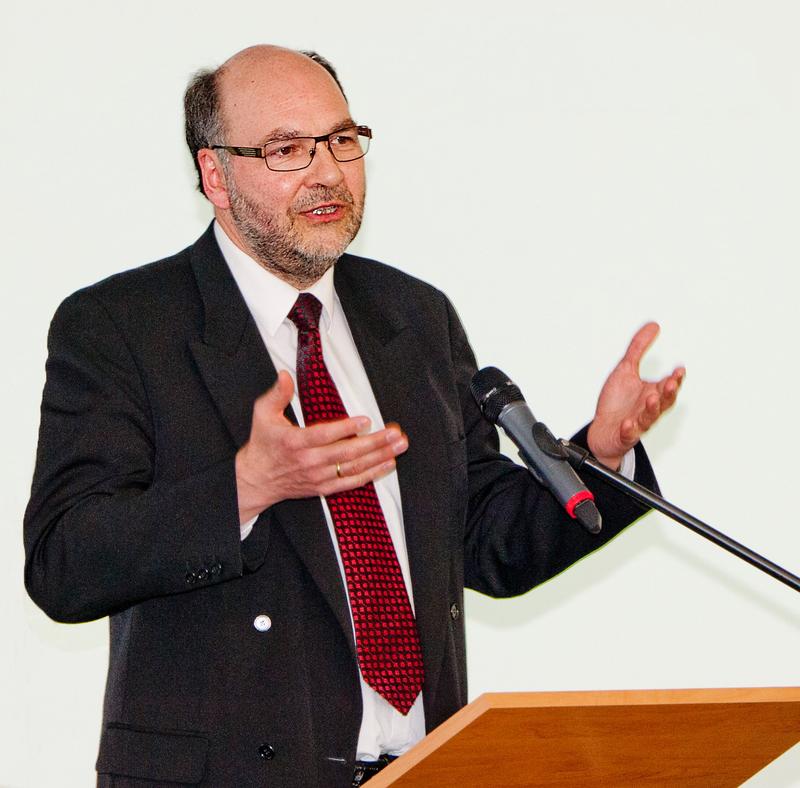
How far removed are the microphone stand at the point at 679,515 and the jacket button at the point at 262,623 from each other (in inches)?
23.1

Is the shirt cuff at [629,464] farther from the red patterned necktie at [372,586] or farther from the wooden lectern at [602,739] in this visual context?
the wooden lectern at [602,739]

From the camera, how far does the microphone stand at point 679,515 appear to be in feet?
6.22

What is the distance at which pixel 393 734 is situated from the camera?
230 centimetres

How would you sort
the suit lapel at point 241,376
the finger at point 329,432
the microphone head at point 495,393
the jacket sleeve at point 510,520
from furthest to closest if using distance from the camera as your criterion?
the jacket sleeve at point 510,520 < the suit lapel at point 241,376 < the microphone head at point 495,393 < the finger at point 329,432

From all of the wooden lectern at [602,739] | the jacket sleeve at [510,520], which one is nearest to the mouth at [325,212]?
the jacket sleeve at [510,520]

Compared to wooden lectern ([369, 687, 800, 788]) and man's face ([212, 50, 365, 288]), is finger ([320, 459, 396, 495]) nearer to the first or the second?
wooden lectern ([369, 687, 800, 788])

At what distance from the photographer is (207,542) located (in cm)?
213

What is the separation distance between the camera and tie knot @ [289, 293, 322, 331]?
8.46 ft

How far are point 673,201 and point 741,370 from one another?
0.44 metres

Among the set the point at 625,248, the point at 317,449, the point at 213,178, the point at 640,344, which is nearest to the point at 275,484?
the point at 317,449

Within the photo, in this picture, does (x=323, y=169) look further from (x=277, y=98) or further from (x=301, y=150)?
(x=277, y=98)

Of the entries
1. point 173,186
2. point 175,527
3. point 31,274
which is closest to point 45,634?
point 31,274

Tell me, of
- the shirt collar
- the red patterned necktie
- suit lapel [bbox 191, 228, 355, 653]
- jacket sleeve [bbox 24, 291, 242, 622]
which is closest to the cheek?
the shirt collar

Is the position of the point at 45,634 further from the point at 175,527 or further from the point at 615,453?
the point at 615,453
